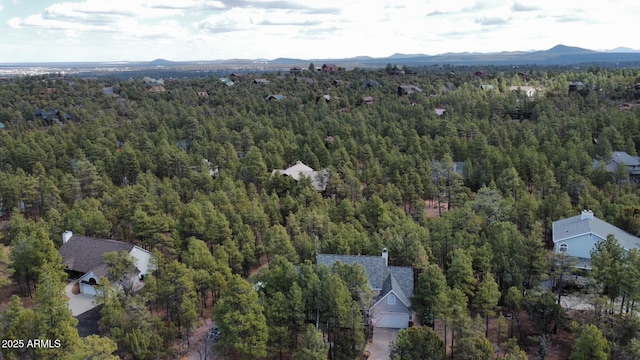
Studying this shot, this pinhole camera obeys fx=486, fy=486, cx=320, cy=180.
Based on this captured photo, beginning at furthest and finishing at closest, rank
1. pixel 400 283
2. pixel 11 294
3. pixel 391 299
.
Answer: pixel 11 294
pixel 400 283
pixel 391 299

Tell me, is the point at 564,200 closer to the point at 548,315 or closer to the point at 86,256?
the point at 548,315

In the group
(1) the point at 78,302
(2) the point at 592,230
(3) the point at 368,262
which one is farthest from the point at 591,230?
(1) the point at 78,302

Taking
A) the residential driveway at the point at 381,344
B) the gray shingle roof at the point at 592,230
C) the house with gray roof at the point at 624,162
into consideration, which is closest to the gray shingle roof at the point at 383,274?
the residential driveway at the point at 381,344

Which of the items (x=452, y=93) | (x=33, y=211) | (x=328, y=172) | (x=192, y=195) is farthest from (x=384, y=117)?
(x=33, y=211)

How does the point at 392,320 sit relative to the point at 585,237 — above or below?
below

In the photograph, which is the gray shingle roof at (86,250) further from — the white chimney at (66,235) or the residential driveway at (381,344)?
the residential driveway at (381,344)

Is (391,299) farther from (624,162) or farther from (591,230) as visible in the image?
(624,162)
